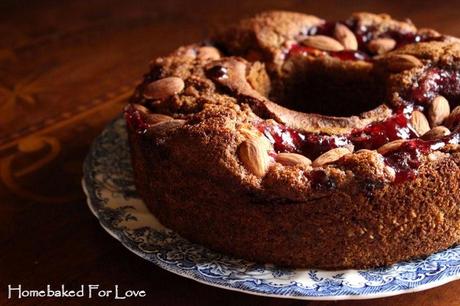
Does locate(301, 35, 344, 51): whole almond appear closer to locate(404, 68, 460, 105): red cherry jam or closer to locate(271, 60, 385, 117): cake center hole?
locate(271, 60, 385, 117): cake center hole

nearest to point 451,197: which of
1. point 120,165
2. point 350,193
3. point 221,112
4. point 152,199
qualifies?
point 350,193

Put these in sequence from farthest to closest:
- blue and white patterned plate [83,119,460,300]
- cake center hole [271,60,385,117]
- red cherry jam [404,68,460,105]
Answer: cake center hole [271,60,385,117], red cherry jam [404,68,460,105], blue and white patterned plate [83,119,460,300]

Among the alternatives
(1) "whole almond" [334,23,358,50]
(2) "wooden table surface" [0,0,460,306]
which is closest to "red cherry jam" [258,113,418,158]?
(2) "wooden table surface" [0,0,460,306]

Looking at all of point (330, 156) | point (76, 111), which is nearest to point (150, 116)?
point (330, 156)

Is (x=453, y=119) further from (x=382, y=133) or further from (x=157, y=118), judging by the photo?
(x=157, y=118)

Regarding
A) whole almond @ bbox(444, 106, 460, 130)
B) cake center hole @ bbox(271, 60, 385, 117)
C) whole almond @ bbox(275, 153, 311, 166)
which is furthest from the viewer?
cake center hole @ bbox(271, 60, 385, 117)

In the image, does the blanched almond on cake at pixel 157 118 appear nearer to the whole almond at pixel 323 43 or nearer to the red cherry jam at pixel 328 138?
the red cherry jam at pixel 328 138

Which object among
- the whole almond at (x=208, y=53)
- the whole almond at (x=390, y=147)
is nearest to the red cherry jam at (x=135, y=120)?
the whole almond at (x=208, y=53)
